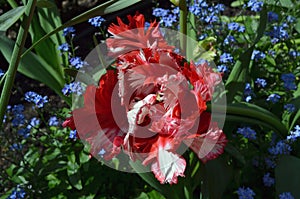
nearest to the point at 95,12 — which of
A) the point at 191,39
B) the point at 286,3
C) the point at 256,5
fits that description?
the point at 191,39

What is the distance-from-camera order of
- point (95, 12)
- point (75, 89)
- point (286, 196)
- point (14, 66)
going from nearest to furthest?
point (14, 66)
point (95, 12)
point (286, 196)
point (75, 89)

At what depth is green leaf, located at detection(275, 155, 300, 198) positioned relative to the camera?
1347mm

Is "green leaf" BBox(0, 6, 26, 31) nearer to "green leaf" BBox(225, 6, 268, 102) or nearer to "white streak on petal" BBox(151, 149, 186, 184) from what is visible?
"white streak on petal" BBox(151, 149, 186, 184)

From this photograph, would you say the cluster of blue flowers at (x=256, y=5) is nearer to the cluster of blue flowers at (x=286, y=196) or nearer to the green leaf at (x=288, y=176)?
the green leaf at (x=288, y=176)

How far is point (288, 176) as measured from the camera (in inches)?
53.4

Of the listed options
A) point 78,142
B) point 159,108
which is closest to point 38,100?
point 78,142

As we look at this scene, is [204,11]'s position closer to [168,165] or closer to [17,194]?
[17,194]

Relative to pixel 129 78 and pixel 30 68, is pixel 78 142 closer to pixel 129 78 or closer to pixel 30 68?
pixel 30 68

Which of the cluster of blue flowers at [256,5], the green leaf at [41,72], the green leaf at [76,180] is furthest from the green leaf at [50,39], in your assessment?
the cluster of blue flowers at [256,5]

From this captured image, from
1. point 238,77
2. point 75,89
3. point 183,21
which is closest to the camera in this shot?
point 183,21

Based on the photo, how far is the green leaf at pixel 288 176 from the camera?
135 centimetres

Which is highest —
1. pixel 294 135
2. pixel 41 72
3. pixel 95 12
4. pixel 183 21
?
pixel 95 12

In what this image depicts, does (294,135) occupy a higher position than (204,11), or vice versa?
(204,11)

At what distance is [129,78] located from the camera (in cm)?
99
